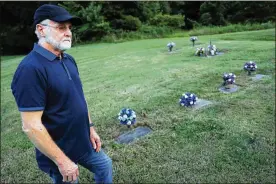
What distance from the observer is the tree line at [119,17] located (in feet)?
64.5

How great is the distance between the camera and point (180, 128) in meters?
4.28

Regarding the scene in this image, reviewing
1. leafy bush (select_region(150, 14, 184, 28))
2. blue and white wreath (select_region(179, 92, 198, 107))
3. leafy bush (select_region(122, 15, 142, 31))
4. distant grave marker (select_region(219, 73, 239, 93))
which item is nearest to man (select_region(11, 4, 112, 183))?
blue and white wreath (select_region(179, 92, 198, 107))

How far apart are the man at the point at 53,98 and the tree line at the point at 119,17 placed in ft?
55.0

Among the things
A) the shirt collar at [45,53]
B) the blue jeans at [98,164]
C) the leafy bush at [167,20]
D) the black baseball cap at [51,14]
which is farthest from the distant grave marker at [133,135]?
the leafy bush at [167,20]

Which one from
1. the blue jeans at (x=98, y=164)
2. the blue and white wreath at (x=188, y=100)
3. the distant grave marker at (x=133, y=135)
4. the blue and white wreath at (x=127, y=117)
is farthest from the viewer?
the blue and white wreath at (x=188, y=100)

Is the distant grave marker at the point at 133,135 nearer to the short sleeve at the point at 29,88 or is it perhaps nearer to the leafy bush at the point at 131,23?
the short sleeve at the point at 29,88

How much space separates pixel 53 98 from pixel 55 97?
1 centimetres

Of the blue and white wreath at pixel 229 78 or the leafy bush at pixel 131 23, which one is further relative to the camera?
the leafy bush at pixel 131 23

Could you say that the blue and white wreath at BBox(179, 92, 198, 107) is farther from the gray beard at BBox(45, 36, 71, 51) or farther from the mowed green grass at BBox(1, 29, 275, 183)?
the gray beard at BBox(45, 36, 71, 51)

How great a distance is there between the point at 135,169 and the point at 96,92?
3.38 metres

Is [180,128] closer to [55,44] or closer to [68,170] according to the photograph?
[68,170]

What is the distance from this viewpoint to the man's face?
203cm

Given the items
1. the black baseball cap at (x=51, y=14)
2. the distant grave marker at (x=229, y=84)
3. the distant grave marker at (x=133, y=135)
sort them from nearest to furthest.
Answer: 1. the black baseball cap at (x=51, y=14)
2. the distant grave marker at (x=133, y=135)
3. the distant grave marker at (x=229, y=84)

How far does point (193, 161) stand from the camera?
3.51 meters
